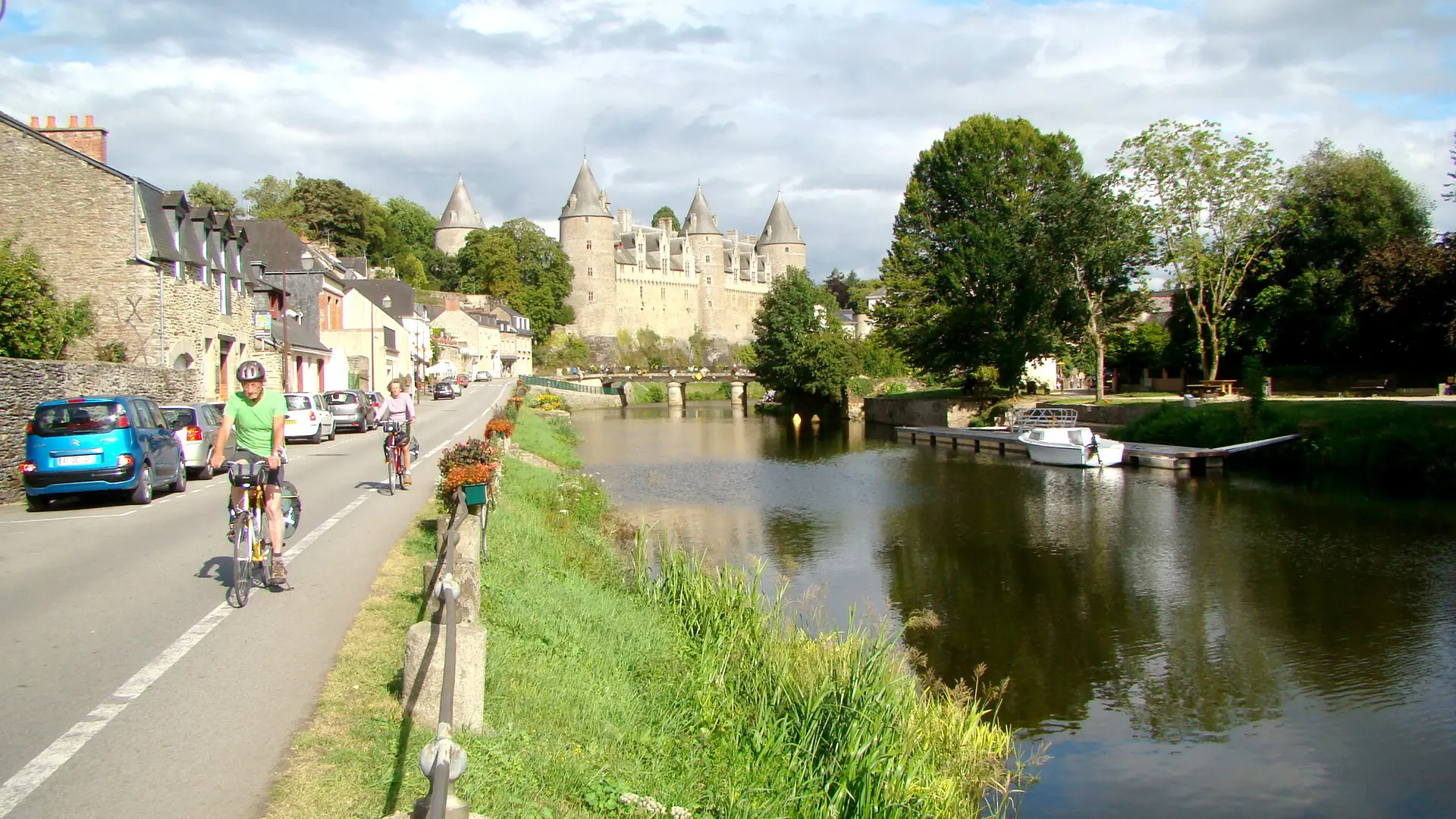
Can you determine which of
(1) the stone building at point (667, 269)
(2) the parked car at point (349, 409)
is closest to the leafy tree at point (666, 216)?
(1) the stone building at point (667, 269)

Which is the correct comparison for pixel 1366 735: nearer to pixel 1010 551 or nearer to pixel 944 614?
pixel 944 614

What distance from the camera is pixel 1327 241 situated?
147ft

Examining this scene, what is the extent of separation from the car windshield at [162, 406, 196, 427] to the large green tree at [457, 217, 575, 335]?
A: 272 feet

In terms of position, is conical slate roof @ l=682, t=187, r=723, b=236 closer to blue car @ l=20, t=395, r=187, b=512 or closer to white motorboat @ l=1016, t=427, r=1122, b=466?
white motorboat @ l=1016, t=427, r=1122, b=466

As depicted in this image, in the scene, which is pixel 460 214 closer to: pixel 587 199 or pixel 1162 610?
pixel 587 199

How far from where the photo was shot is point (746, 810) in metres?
6.11

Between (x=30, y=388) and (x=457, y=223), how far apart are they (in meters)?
104

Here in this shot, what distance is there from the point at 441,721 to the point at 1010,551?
52.0ft

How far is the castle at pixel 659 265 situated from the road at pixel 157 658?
3793 inches

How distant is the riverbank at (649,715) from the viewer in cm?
500

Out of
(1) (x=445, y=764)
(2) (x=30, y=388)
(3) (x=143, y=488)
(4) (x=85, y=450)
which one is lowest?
(3) (x=143, y=488)

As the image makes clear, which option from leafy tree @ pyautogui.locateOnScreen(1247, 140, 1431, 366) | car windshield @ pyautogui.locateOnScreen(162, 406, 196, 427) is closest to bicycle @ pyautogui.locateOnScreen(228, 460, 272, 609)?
car windshield @ pyautogui.locateOnScreen(162, 406, 196, 427)

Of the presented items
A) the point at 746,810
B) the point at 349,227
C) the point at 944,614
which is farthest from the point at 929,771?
the point at 349,227

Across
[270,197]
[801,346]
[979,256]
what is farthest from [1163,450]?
[270,197]
